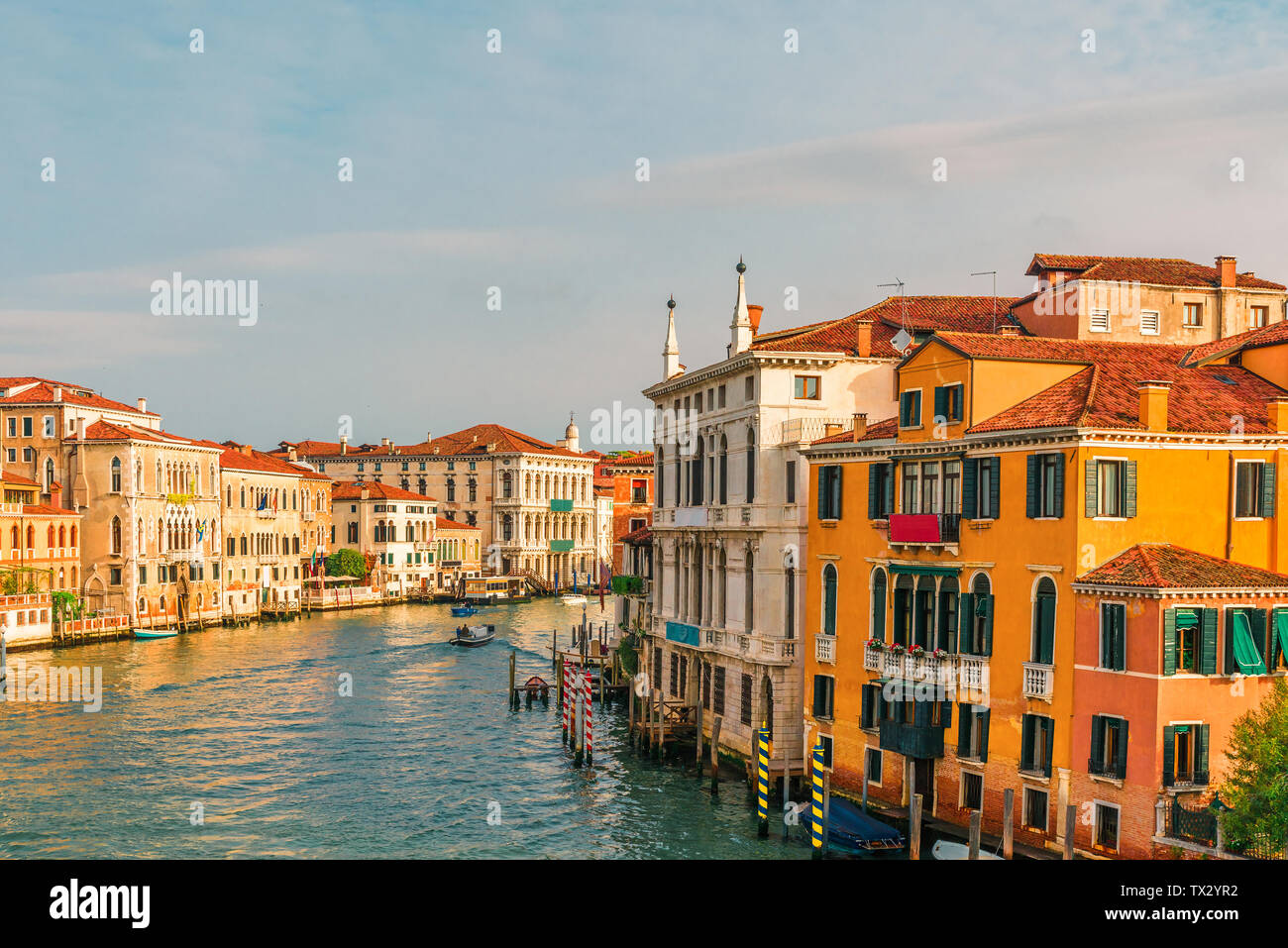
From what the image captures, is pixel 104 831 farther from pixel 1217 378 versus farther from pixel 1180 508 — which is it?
pixel 1217 378

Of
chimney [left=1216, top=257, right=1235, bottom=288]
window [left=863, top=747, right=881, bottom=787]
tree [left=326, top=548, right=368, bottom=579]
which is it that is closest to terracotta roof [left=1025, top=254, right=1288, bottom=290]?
chimney [left=1216, top=257, right=1235, bottom=288]

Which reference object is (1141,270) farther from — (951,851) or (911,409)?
(951,851)

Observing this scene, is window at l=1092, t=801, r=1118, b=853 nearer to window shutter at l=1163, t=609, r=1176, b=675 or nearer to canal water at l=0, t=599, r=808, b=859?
window shutter at l=1163, t=609, r=1176, b=675

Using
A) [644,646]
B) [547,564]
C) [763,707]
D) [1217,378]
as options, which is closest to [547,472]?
[547,564]

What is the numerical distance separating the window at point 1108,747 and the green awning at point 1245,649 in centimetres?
166

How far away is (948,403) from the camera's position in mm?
20375

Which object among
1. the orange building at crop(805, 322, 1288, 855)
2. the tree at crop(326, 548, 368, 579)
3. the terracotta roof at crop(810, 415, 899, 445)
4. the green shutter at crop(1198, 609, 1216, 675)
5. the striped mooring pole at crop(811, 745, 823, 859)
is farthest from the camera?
the tree at crop(326, 548, 368, 579)

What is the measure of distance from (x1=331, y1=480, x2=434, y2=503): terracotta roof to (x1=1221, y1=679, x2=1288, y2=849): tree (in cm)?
7355

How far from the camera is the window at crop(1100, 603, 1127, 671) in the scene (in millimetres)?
16688

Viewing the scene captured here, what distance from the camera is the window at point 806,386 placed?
26203 millimetres

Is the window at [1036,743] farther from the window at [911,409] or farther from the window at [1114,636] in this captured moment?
the window at [911,409]

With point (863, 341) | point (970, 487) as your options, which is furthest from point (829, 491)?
point (863, 341)

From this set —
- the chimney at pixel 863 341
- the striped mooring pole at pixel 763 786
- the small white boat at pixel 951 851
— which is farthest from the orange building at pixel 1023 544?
the chimney at pixel 863 341
